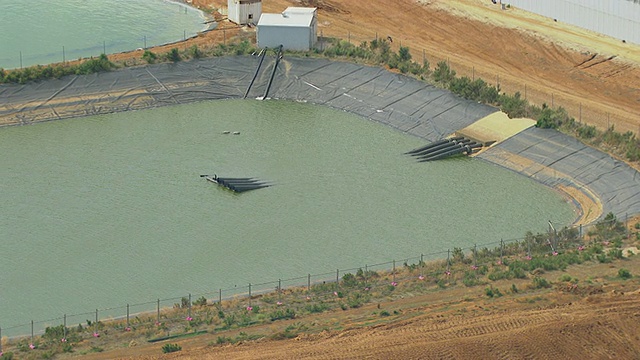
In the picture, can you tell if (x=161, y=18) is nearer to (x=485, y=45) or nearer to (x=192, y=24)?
(x=192, y=24)

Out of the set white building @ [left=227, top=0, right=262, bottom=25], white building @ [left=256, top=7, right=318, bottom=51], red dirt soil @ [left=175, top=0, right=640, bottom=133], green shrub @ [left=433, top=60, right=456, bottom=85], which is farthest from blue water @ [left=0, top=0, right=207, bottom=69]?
green shrub @ [left=433, top=60, right=456, bottom=85]

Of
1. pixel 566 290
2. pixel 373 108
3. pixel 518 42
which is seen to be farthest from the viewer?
pixel 518 42

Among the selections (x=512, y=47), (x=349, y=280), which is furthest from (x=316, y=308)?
(x=512, y=47)

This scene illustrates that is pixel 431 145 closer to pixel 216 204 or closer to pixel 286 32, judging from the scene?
pixel 216 204

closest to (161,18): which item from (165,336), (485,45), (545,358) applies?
(485,45)

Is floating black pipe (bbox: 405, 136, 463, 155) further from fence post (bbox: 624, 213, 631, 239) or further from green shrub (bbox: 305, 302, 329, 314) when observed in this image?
green shrub (bbox: 305, 302, 329, 314)

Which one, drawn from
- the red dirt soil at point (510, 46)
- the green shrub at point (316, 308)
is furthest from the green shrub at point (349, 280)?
the red dirt soil at point (510, 46)
